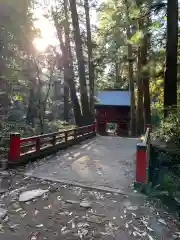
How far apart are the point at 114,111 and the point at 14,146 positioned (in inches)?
725

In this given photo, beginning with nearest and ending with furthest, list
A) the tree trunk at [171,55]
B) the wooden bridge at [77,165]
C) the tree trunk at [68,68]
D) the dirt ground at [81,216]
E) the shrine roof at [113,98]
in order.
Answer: the dirt ground at [81,216] < the wooden bridge at [77,165] < the tree trunk at [171,55] < the tree trunk at [68,68] < the shrine roof at [113,98]

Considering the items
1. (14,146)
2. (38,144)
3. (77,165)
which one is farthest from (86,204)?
(38,144)

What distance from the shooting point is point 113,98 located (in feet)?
80.6

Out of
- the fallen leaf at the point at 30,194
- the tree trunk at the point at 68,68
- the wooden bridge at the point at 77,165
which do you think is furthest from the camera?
the tree trunk at the point at 68,68

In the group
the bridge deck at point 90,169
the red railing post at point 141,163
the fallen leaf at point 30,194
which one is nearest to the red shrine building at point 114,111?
the bridge deck at point 90,169

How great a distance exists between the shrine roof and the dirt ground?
18928 millimetres

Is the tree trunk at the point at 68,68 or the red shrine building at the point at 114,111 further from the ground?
the tree trunk at the point at 68,68

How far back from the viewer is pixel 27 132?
11.0 meters

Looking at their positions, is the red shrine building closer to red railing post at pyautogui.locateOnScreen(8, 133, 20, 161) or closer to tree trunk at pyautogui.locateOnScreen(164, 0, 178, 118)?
tree trunk at pyautogui.locateOnScreen(164, 0, 178, 118)

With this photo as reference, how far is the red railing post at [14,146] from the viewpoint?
20.6ft

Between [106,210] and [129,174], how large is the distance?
2.36 meters

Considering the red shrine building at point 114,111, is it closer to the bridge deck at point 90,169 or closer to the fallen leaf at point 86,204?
the bridge deck at point 90,169

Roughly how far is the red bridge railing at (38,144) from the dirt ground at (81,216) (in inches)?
63.1

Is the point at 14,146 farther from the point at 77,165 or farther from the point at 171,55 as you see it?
the point at 171,55
